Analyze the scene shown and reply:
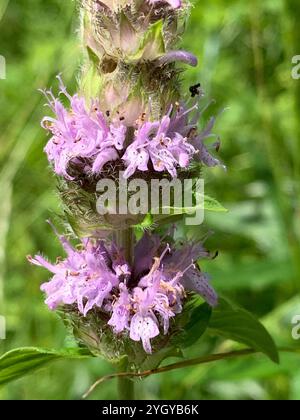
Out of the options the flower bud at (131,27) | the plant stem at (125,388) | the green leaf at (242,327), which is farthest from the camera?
the green leaf at (242,327)

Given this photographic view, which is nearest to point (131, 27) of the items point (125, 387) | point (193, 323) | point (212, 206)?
point (212, 206)

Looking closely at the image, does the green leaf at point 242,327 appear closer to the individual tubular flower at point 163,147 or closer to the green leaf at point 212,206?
the green leaf at point 212,206

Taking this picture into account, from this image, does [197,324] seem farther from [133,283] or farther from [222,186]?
[222,186]

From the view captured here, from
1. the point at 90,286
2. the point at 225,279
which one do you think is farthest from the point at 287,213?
the point at 90,286

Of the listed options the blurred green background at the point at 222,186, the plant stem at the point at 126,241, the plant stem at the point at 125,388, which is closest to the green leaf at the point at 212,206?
the plant stem at the point at 126,241

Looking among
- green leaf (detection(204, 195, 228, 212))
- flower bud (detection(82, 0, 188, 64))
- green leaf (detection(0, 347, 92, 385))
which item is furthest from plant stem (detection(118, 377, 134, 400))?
flower bud (detection(82, 0, 188, 64))
